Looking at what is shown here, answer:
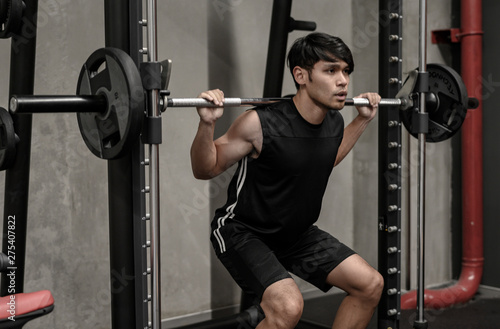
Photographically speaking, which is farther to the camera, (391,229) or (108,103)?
(391,229)

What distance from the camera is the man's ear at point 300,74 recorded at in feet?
8.65

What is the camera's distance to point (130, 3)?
7.16 feet

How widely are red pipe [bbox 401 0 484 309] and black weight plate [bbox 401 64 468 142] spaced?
1.43m

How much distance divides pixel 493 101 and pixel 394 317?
2.06 m

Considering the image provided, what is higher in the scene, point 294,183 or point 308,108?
point 308,108

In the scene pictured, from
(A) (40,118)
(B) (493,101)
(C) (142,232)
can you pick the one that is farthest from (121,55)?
(B) (493,101)

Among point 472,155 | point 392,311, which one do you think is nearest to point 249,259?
point 392,311

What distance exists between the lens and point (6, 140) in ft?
7.84

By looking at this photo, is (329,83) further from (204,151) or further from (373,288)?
Answer: (373,288)

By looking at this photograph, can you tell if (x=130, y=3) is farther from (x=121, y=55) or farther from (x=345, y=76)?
(x=345, y=76)

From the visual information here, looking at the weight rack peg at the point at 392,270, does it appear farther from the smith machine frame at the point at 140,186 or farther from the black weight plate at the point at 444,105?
the black weight plate at the point at 444,105

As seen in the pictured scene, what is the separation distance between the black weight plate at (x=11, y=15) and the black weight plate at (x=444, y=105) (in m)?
1.76

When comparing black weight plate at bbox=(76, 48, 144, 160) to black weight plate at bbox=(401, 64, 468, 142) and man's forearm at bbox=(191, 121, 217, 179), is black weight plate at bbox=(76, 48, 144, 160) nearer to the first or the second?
man's forearm at bbox=(191, 121, 217, 179)

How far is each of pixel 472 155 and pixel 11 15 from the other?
324 cm
